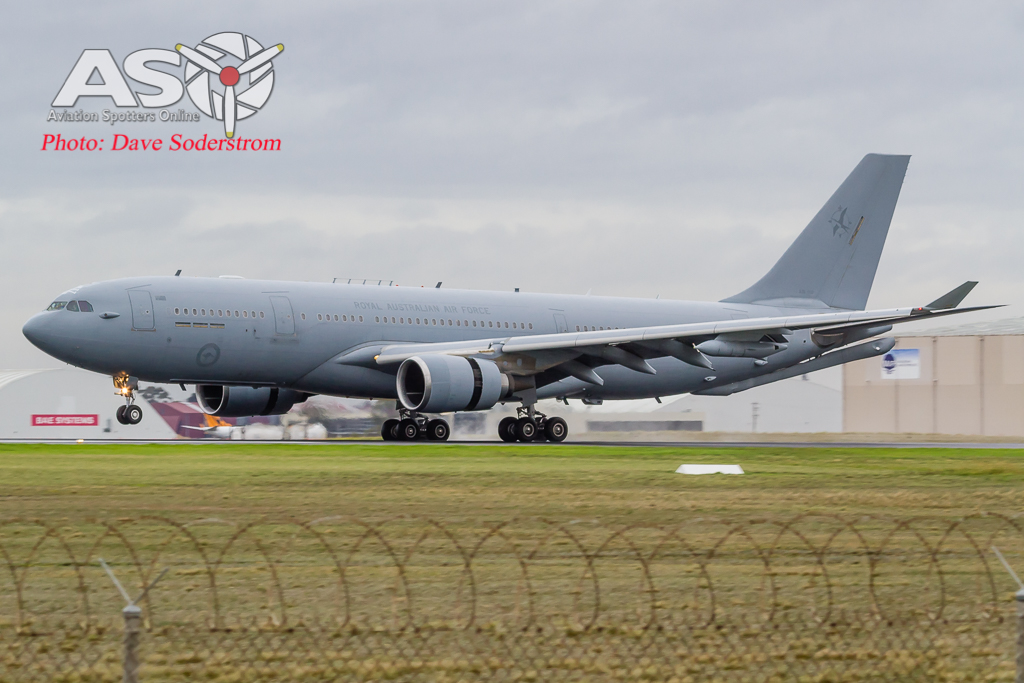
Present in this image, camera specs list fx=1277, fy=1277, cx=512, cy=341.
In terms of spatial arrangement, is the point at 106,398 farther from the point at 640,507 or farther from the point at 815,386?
the point at 640,507

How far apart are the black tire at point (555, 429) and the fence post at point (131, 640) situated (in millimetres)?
32398

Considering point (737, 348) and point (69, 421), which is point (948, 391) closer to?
point (737, 348)

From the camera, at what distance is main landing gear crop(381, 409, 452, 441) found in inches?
1549

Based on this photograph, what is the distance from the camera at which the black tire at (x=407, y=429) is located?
3928 centimetres

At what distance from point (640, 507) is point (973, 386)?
54127 millimetres

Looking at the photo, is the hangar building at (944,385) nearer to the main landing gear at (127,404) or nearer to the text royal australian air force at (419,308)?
the text royal australian air force at (419,308)

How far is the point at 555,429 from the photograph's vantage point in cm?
3950

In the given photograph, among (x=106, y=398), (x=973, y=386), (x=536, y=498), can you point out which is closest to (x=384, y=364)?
(x=536, y=498)

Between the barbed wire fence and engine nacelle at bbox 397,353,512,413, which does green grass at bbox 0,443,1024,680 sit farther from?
engine nacelle at bbox 397,353,512,413

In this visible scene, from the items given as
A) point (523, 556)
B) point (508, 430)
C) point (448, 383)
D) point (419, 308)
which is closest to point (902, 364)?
point (508, 430)

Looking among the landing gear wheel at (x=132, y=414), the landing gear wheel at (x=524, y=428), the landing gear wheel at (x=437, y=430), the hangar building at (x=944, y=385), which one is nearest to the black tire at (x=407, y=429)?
the landing gear wheel at (x=437, y=430)

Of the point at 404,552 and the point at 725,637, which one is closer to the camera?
the point at 725,637

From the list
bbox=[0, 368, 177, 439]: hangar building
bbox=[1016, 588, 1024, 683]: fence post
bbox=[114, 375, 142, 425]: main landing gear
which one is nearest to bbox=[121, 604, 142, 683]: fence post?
bbox=[1016, 588, 1024, 683]: fence post

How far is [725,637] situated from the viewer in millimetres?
A: 10078
